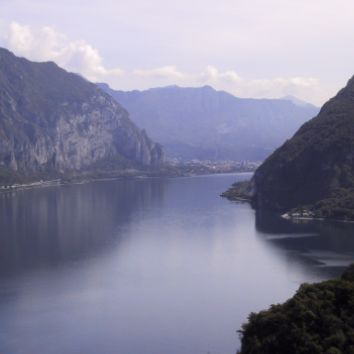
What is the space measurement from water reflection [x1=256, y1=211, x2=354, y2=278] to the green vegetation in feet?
37.7

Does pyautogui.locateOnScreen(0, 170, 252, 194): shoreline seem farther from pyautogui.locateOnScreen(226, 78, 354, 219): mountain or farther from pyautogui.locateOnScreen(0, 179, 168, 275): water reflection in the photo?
pyautogui.locateOnScreen(226, 78, 354, 219): mountain

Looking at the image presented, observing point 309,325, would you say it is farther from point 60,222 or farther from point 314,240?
point 60,222

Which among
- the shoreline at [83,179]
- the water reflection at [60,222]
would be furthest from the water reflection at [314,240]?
the shoreline at [83,179]

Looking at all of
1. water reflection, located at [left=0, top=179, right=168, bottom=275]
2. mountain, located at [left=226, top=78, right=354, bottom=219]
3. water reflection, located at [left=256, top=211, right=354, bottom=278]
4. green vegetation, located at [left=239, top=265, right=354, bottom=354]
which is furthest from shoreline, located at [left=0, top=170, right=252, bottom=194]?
green vegetation, located at [left=239, top=265, right=354, bottom=354]

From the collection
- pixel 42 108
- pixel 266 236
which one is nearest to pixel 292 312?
pixel 266 236

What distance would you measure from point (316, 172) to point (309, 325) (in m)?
36.5

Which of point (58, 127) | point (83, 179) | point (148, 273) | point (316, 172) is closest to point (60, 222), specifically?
point (148, 273)

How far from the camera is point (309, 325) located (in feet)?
47.9

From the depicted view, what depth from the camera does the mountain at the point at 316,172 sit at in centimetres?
4647

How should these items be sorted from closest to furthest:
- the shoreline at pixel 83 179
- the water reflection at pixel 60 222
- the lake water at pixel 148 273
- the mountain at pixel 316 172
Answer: the lake water at pixel 148 273 < the water reflection at pixel 60 222 < the mountain at pixel 316 172 < the shoreline at pixel 83 179

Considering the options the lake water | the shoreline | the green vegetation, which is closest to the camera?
the green vegetation

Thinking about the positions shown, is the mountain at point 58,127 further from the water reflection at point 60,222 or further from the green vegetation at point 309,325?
the green vegetation at point 309,325

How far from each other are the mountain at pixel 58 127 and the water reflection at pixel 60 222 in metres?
25.6

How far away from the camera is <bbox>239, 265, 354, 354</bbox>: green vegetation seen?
14.1m
